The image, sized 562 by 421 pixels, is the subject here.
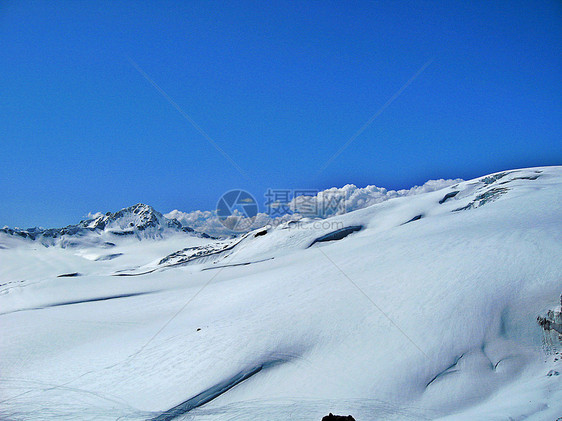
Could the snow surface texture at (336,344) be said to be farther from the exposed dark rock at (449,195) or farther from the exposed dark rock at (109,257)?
the exposed dark rock at (109,257)

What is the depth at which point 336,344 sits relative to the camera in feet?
42.9

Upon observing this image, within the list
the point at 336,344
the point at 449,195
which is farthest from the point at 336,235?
the point at 336,344

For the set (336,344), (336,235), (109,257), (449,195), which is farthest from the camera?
(109,257)

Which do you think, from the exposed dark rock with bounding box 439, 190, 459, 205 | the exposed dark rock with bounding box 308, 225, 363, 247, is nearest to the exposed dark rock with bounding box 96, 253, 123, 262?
the exposed dark rock with bounding box 308, 225, 363, 247

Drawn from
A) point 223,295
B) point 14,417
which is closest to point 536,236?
point 223,295

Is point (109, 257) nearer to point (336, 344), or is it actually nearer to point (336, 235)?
point (336, 235)

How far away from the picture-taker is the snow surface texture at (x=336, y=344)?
1052 cm

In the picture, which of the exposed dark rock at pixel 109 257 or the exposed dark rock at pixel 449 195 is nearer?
the exposed dark rock at pixel 449 195

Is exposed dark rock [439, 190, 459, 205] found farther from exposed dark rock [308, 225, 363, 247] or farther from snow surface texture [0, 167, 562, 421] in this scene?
snow surface texture [0, 167, 562, 421]

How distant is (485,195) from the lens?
3953 centimetres

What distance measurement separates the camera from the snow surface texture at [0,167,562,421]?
10516 millimetres

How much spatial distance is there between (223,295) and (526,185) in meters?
36.1

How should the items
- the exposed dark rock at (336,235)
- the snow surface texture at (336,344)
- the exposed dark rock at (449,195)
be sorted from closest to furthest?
the snow surface texture at (336,344)
the exposed dark rock at (336,235)
the exposed dark rock at (449,195)

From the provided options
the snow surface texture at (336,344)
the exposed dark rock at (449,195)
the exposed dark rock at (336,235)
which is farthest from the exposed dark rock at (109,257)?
the exposed dark rock at (449,195)
